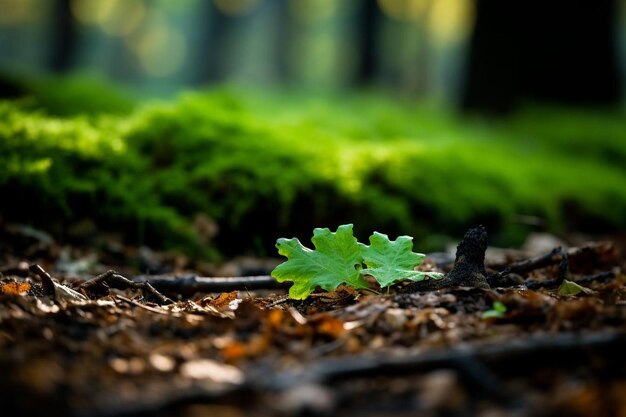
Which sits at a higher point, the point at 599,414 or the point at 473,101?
the point at 473,101

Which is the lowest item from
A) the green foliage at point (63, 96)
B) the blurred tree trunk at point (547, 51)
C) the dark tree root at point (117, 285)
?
the dark tree root at point (117, 285)

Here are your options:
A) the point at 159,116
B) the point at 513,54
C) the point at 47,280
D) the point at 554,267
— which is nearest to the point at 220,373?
the point at 47,280

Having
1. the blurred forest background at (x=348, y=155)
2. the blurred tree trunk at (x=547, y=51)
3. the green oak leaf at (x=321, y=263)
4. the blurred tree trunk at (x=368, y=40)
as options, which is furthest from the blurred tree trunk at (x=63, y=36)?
the green oak leaf at (x=321, y=263)

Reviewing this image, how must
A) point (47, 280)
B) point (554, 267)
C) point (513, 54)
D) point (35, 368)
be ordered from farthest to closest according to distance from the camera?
point (513, 54), point (554, 267), point (47, 280), point (35, 368)

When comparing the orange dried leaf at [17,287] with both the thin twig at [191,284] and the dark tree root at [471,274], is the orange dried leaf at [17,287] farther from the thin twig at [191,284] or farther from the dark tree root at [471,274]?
the dark tree root at [471,274]

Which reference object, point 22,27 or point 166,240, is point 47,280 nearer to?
point 166,240

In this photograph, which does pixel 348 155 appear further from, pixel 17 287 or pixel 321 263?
pixel 17 287
